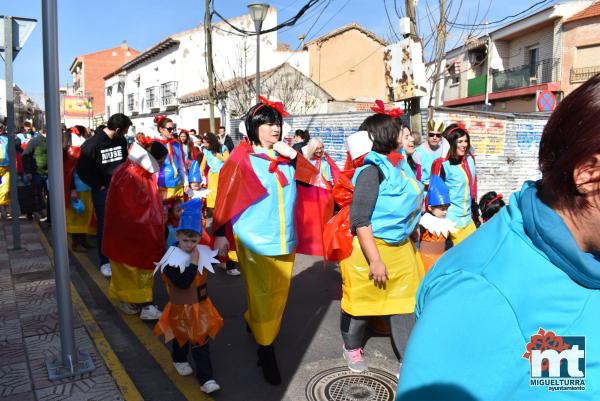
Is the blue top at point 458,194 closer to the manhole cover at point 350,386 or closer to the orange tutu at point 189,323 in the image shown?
the manhole cover at point 350,386

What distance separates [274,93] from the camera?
85.5 ft

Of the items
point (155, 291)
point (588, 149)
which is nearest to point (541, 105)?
point (155, 291)

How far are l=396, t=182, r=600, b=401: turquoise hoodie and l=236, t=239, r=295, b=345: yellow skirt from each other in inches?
94.4

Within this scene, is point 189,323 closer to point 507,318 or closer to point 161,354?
point 161,354

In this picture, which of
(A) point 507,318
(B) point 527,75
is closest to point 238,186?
(A) point 507,318

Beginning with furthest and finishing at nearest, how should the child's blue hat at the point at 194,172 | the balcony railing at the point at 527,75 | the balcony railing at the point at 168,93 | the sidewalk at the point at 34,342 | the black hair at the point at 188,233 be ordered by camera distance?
1. the balcony railing at the point at 168,93
2. the balcony railing at the point at 527,75
3. the child's blue hat at the point at 194,172
4. the black hair at the point at 188,233
5. the sidewalk at the point at 34,342

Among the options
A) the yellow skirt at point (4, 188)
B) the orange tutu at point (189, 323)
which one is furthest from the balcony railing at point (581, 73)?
the orange tutu at point (189, 323)

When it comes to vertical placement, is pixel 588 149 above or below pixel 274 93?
below

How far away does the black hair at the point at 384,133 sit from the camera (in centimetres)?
322

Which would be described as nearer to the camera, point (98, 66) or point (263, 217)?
point (263, 217)

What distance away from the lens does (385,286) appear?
3.28 m

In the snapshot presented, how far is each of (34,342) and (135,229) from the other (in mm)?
1166

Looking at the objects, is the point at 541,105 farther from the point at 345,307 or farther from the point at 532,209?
Answer: the point at 532,209

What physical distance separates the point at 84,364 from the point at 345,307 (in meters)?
1.85
